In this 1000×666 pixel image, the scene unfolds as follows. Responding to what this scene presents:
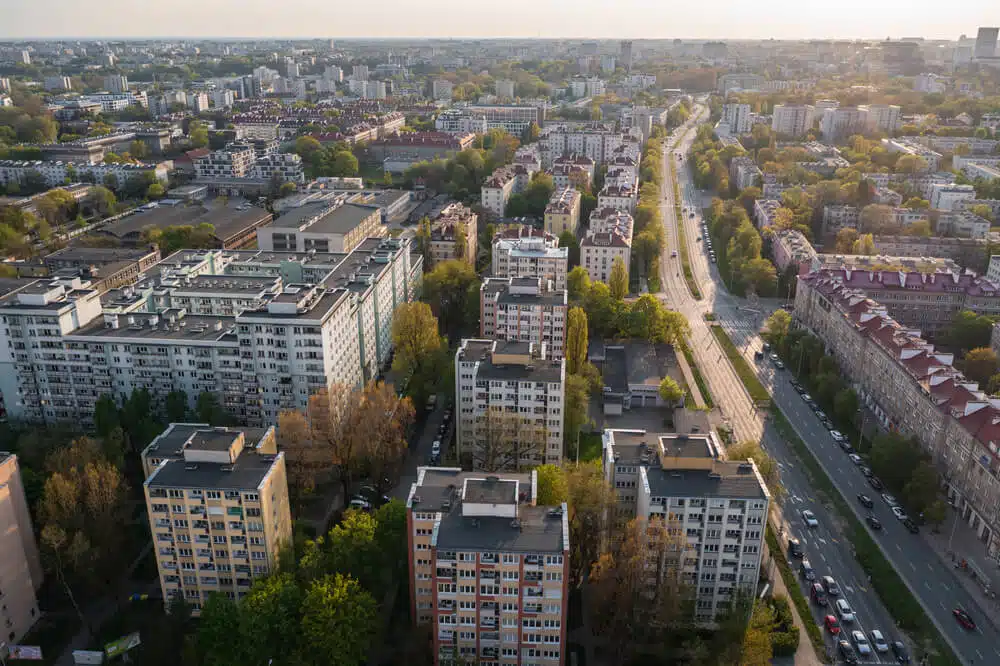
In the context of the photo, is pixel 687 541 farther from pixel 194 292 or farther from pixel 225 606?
pixel 194 292

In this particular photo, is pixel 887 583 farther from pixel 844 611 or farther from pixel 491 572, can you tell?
pixel 491 572

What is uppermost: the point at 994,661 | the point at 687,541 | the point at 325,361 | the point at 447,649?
the point at 325,361

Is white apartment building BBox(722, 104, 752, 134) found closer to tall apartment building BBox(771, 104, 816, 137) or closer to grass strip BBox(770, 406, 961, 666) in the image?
tall apartment building BBox(771, 104, 816, 137)

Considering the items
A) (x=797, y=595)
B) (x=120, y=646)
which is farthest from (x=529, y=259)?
(x=120, y=646)

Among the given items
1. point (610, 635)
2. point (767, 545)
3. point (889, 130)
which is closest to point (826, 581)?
point (767, 545)

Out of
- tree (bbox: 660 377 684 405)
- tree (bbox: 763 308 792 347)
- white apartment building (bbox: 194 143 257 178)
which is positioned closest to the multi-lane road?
tree (bbox: 763 308 792 347)

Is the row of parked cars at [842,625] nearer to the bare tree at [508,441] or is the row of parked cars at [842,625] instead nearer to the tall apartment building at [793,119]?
the bare tree at [508,441]

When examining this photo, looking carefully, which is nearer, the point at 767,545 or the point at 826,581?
the point at 826,581

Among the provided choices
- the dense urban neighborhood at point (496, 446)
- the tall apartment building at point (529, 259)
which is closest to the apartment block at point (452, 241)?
the dense urban neighborhood at point (496, 446)
